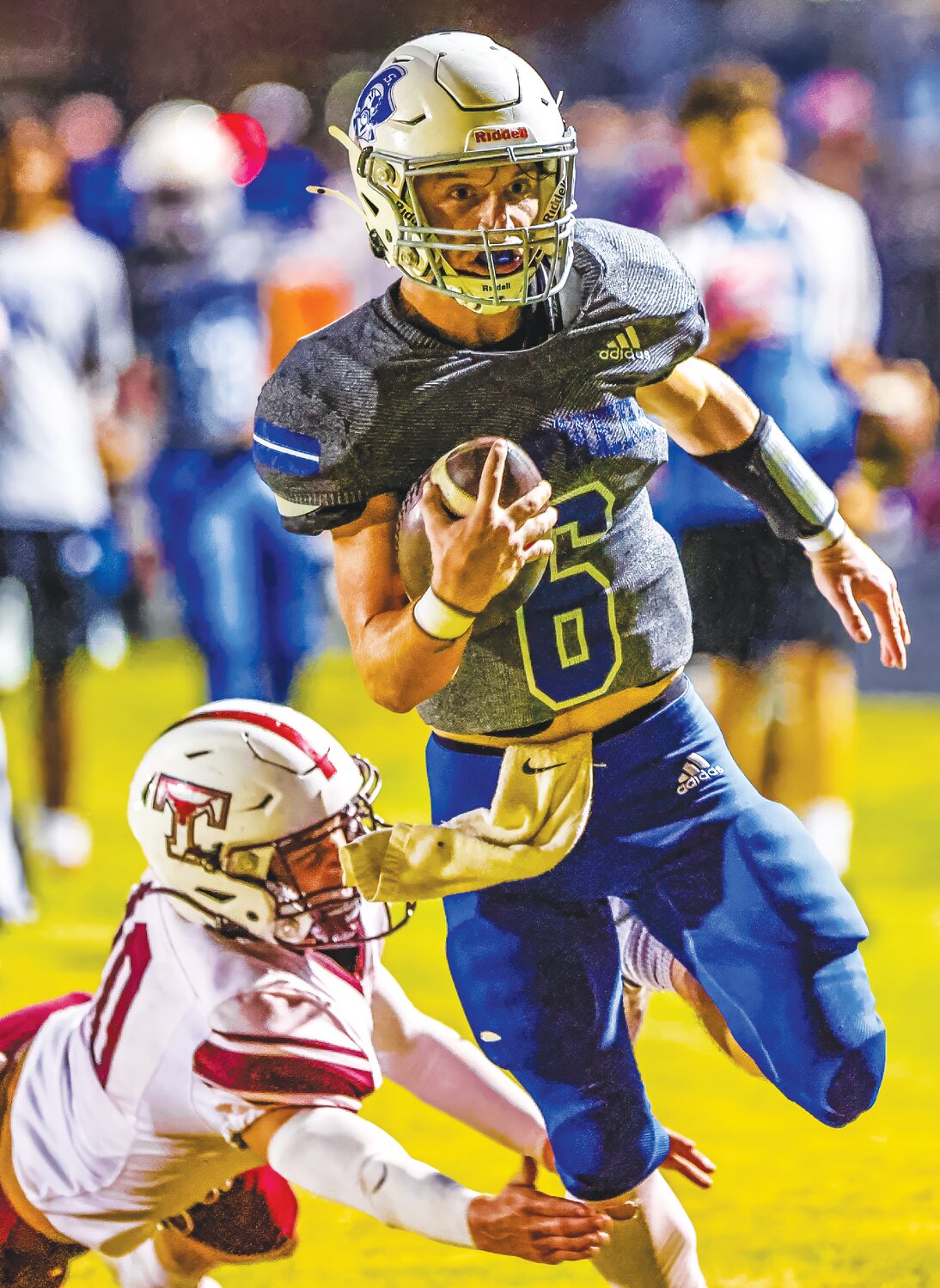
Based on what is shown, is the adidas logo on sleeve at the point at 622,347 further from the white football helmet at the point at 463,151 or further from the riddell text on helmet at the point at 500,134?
the riddell text on helmet at the point at 500,134

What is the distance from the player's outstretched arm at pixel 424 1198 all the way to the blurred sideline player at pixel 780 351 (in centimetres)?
110

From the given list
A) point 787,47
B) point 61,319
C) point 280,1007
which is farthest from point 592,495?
point 787,47

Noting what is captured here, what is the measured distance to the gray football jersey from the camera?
5.63 feet

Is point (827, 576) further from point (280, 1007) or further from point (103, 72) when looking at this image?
point (103, 72)

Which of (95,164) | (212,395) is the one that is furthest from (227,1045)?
(95,164)

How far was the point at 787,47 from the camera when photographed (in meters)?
4.24

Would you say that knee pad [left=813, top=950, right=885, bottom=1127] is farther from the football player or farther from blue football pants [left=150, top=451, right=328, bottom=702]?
blue football pants [left=150, top=451, right=328, bottom=702]

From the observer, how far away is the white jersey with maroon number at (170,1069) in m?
1.78

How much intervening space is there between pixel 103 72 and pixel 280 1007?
134 centimetres

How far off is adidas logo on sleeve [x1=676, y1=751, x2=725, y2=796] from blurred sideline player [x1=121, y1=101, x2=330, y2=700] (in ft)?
3.99

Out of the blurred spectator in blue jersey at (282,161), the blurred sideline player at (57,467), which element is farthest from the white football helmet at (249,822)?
the blurred sideline player at (57,467)

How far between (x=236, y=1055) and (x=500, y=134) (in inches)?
38.4

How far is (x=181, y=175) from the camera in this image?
2.59 m

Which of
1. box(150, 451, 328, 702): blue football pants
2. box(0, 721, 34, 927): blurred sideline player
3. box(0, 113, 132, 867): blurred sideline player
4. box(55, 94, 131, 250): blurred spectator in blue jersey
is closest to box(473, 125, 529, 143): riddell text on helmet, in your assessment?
box(55, 94, 131, 250): blurred spectator in blue jersey
